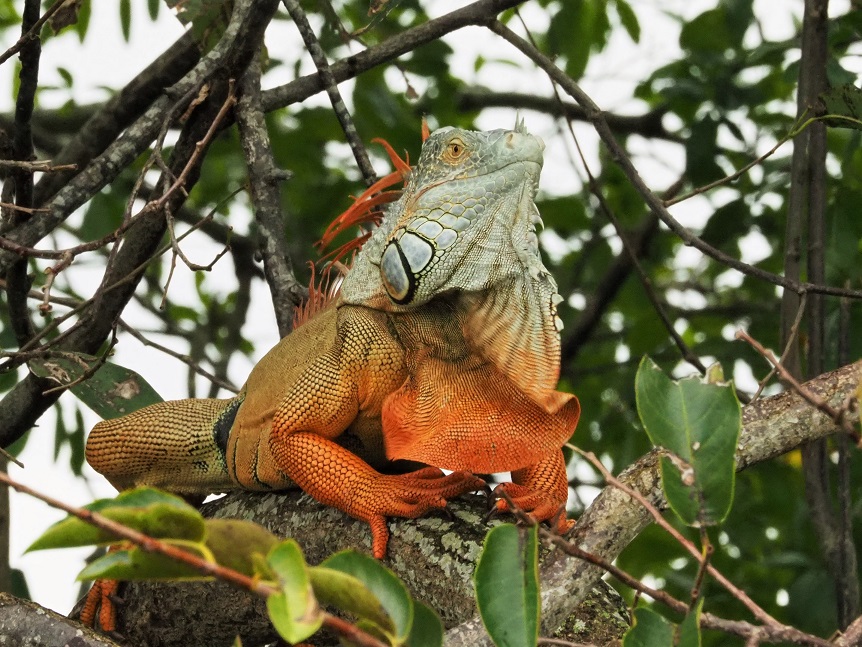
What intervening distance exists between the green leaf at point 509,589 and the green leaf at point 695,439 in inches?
11.2

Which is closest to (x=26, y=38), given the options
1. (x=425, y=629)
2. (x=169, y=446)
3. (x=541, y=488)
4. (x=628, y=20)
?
(x=169, y=446)

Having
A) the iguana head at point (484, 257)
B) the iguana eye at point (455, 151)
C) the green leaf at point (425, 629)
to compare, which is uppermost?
the iguana eye at point (455, 151)

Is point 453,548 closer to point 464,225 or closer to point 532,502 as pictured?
point 532,502

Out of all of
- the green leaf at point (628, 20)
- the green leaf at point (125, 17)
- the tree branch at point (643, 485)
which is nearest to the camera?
the tree branch at point (643, 485)

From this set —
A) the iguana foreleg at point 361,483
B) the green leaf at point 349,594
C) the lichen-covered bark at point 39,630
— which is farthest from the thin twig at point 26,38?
the green leaf at point 349,594

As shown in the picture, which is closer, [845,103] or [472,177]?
[845,103]

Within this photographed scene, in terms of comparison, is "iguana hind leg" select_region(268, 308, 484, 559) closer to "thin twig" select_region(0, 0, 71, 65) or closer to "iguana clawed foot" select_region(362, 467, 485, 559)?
"iguana clawed foot" select_region(362, 467, 485, 559)

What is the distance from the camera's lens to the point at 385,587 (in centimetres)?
192

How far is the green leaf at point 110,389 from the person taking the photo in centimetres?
424

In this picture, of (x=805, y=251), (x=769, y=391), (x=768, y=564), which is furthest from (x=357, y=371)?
(x=769, y=391)

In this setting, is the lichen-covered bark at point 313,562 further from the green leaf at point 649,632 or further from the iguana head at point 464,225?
the green leaf at point 649,632

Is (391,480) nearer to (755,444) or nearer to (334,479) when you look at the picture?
(334,479)

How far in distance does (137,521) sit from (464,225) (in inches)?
87.6

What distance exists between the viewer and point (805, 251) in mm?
4824
